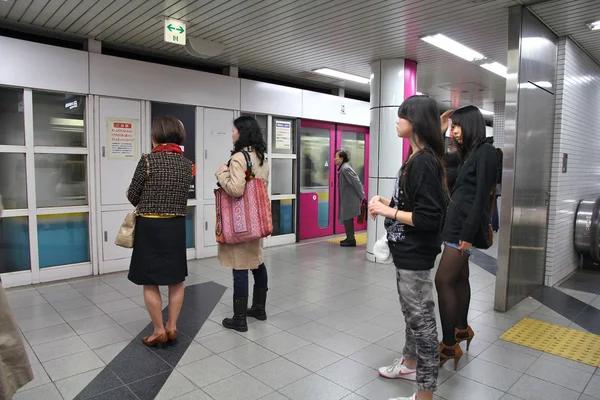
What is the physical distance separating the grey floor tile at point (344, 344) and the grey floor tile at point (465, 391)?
2.33ft

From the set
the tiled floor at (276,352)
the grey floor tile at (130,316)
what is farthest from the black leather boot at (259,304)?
the grey floor tile at (130,316)

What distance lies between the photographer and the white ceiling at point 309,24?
4086 millimetres

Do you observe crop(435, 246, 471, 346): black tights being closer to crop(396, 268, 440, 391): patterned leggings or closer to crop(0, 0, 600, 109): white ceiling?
crop(396, 268, 440, 391): patterned leggings

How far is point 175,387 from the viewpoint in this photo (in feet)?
8.67

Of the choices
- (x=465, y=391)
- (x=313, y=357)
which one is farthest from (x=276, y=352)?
(x=465, y=391)

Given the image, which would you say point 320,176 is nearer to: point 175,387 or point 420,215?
point 175,387

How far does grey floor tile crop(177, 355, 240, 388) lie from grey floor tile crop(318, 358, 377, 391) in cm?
63

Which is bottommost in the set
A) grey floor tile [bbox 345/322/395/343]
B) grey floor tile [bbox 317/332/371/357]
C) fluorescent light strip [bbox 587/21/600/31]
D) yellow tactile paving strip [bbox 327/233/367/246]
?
grey floor tile [bbox 317/332/371/357]

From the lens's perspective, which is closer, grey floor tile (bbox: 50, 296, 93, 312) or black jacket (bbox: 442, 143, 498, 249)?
black jacket (bbox: 442, 143, 498, 249)

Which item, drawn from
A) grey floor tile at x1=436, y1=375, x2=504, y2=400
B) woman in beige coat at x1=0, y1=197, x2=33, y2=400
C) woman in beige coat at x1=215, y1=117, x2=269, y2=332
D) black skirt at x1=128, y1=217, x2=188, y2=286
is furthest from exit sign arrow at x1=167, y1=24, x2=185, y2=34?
grey floor tile at x1=436, y1=375, x2=504, y2=400

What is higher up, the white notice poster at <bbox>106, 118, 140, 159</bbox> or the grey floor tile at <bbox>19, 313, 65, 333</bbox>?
the white notice poster at <bbox>106, 118, 140, 159</bbox>

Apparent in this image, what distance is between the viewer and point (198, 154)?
6.09 metres

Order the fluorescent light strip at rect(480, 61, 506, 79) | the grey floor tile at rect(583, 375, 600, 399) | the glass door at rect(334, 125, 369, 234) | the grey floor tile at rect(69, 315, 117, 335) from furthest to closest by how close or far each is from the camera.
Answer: the glass door at rect(334, 125, 369, 234), the fluorescent light strip at rect(480, 61, 506, 79), the grey floor tile at rect(69, 315, 117, 335), the grey floor tile at rect(583, 375, 600, 399)

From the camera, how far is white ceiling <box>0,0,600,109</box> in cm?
409
